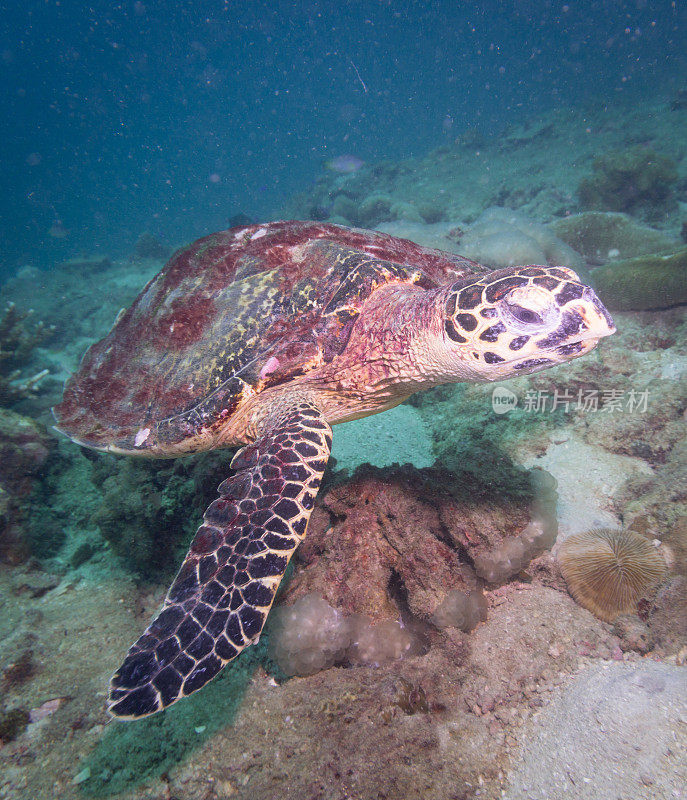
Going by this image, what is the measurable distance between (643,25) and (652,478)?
198ft

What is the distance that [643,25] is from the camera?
37375 millimetres

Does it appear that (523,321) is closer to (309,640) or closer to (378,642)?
(378,642)

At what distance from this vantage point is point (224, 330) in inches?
124

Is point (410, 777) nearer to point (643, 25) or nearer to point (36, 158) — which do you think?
point (643, 25)

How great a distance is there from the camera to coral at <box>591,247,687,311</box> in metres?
5.06

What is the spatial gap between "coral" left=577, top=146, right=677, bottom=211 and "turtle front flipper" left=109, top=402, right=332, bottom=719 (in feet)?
43.3

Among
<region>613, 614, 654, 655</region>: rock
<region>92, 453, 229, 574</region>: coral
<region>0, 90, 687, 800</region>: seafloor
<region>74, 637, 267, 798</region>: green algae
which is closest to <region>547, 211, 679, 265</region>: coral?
<region>0, 90, 687, 800</region>: seafloor

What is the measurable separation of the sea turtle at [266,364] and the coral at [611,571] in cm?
136

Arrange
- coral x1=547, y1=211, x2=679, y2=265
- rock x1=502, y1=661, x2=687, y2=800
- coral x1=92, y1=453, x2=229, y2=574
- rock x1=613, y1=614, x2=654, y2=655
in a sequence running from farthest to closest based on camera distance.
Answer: coral x1=547, y1=211, x2=679, y2=265, coral x1=92, y1=453, x2=229, y2=574, rock x1=613, y1=614, x2=654, y2=655, rock x1=502, y1=661, x2=687, y2=800

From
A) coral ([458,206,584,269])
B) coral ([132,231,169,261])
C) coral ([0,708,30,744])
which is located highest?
coral ([132,231,169,261])

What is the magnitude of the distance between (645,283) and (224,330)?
6076mm

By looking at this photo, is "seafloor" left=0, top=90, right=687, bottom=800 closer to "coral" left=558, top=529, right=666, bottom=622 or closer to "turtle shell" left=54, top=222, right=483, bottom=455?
"coral" left=558, top=529, right=666, bottom=622

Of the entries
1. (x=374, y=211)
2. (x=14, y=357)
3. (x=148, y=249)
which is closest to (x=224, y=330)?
(x=14, y=357)

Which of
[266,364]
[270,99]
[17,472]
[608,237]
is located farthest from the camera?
[270,99]
